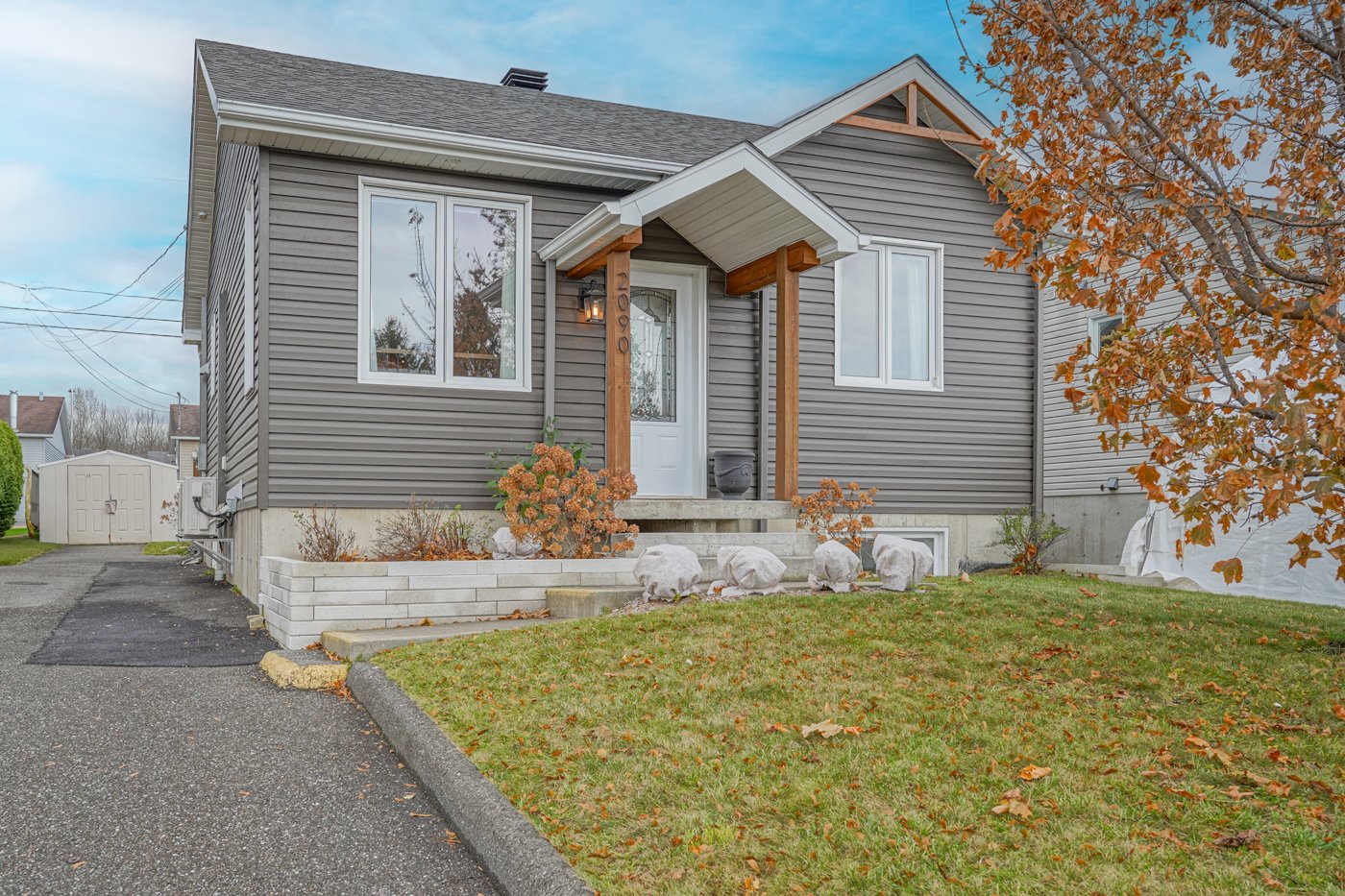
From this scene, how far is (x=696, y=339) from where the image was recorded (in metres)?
10.1

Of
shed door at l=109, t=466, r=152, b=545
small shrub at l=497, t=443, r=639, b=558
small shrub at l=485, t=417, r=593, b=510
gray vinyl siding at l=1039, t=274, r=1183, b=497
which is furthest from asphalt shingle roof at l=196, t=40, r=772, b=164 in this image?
shed door at l=109, t=466, r=152, b=545

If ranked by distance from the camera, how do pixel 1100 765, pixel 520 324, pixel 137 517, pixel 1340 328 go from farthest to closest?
pixel 137 517 → pixel 520 324 → pixel 1340 328 → pixel 1100 765

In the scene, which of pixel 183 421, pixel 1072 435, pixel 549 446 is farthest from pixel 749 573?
pixel 183 421

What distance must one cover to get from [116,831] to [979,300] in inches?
386

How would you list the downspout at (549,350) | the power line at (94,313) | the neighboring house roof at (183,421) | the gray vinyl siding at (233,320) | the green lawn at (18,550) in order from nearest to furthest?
1. the downspout at (549,350)
2. the gray vinyl siding at (233,320)
3. the green lawn at (18,550)
4. the power line at (94,313)
5. the neighboring house roof at (183,421)

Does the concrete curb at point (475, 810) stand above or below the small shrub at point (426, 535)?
below

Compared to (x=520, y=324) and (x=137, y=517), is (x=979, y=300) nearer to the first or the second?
(x=520, y=324)

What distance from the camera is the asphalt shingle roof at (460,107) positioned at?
8.71 meters

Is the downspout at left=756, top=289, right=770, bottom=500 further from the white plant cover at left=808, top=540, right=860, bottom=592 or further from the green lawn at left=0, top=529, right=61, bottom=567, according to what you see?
the green lawn at left=0, top=529, right=61, bottom=567

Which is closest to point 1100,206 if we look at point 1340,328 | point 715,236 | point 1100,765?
point 1340,328

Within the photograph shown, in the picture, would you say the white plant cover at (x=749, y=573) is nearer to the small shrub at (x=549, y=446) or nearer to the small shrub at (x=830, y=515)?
the small shrub at (x=830, y=515)

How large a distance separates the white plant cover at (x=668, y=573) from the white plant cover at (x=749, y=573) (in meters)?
0.22

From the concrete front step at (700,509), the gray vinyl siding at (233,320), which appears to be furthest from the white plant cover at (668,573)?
the gray vinyl siding at (233,320)

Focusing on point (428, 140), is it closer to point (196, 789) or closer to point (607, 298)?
point (607, 298)
